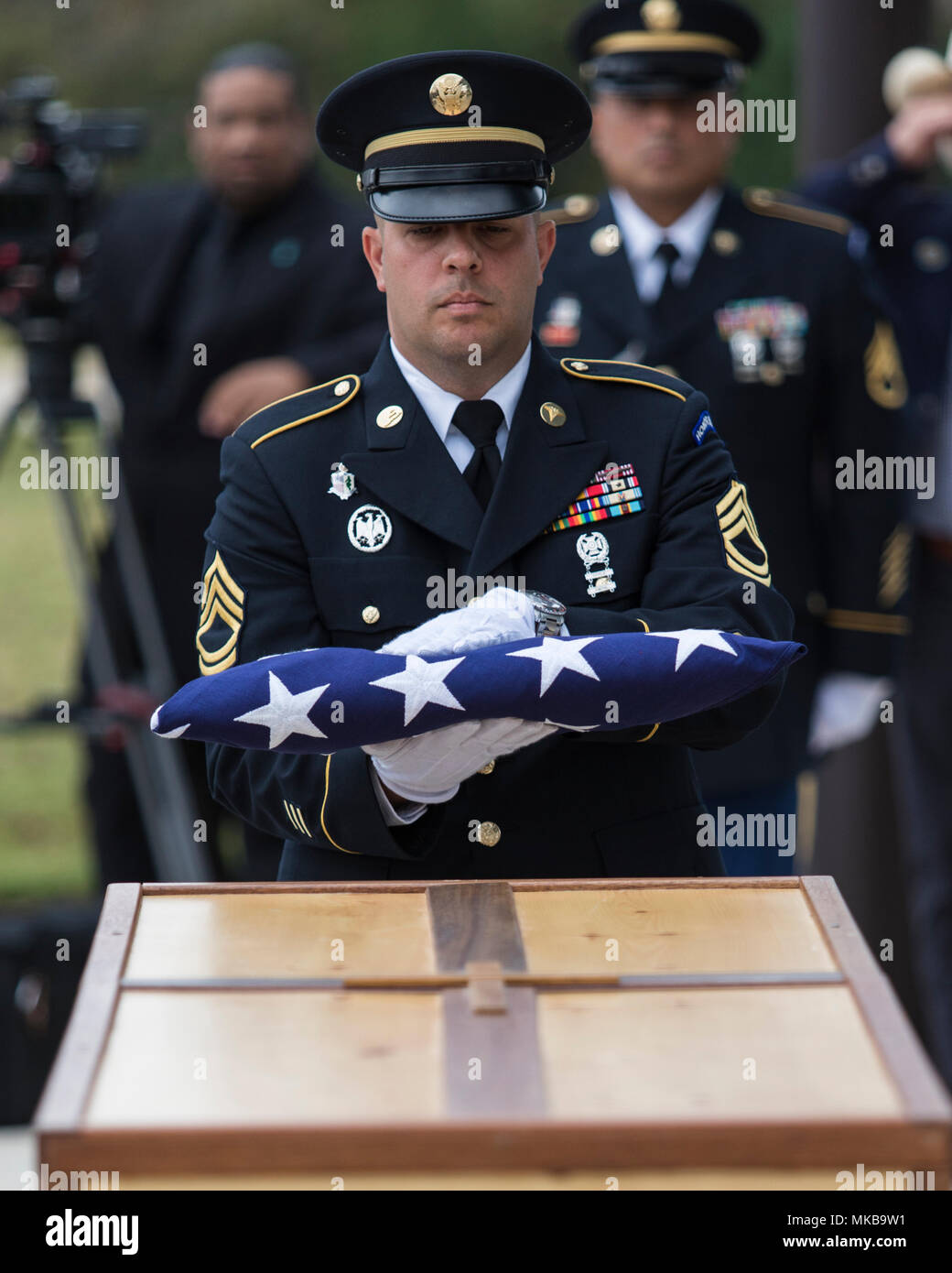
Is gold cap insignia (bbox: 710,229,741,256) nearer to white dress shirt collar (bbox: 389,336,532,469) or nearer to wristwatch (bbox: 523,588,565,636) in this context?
white dress shirt collar (bbox: 389,336,532,469)

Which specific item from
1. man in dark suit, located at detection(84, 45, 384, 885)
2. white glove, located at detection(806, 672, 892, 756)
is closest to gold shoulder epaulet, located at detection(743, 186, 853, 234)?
white glove, located at detection(806, 672, 892, 756)

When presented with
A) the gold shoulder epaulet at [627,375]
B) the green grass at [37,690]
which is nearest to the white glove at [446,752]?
the gold shoulder epaulet at [627,375]

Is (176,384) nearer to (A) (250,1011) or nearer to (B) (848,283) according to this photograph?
(B) (848,283)

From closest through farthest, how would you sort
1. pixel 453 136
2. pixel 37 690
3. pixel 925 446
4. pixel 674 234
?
pixel 453 136, pixel 674 234, pixel 925 446, pixel 37 690

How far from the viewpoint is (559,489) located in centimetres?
220

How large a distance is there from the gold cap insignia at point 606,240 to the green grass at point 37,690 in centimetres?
127

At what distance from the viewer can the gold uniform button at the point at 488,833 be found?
2.18 m

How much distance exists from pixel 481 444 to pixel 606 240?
1525mm

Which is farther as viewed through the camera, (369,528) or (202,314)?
(202,314)

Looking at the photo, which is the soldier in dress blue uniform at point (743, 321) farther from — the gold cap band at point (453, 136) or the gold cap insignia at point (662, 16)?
the gold cap band at point (453, 136)

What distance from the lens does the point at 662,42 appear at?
3543mm

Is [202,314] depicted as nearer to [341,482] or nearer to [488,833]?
[341,482]

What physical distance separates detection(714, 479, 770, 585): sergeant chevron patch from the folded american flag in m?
0.23

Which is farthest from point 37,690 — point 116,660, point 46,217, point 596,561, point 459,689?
point 459,689
